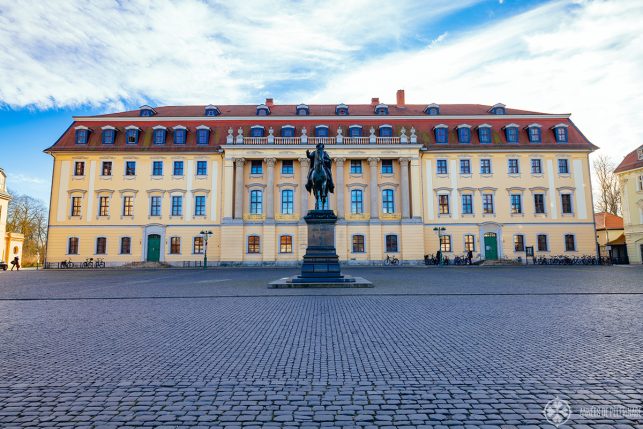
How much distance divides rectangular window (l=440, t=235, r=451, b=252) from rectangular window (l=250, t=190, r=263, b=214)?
57.7 ft

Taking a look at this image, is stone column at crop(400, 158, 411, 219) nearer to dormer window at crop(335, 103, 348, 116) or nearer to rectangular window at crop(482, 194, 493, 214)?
rectangular window at crop(482, 194, 493, 214)

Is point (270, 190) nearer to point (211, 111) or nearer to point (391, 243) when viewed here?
point (211, 111)

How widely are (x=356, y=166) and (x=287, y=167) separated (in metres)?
6.77

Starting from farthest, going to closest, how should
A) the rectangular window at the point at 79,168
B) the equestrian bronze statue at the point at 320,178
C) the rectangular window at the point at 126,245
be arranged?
Result: the rectangular window at the point at 79,168 → the rectangular window at the point at 126,245 → the equestrian bronze statue at the point at 320,178

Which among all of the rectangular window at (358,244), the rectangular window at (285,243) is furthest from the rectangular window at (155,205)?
the rectangular window at (358,244)

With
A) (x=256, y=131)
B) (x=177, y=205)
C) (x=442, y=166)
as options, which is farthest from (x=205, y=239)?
(x=442, y=166)

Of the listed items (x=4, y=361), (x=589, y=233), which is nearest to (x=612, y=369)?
(x=4, y=361)

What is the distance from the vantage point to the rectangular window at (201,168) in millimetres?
36500

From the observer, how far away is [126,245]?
117 feet

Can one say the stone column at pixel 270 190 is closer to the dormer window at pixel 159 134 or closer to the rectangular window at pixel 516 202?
the dormer window at pixel 159 134

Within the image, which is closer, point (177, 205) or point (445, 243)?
point (445, 243)

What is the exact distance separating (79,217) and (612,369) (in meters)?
41.0

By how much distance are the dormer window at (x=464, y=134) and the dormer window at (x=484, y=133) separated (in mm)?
1032

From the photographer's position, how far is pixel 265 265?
34562 mm
